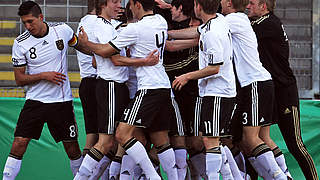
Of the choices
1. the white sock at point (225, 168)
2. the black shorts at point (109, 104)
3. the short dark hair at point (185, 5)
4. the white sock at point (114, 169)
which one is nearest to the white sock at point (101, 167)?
the white sock at point (114, 169)

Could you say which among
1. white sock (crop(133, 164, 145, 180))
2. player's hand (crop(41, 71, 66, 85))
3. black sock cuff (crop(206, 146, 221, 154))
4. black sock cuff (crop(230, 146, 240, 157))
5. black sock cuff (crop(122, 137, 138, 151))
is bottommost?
white sock (crop(133, 164, 145, 180))

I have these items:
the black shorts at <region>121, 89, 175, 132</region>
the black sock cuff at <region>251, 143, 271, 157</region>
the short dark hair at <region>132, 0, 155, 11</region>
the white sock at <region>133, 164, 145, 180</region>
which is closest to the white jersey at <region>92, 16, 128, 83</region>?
the black shorts at <region>121, 89, 175, 132</region>

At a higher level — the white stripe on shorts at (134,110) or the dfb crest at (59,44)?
the dfb crest at (59,44)

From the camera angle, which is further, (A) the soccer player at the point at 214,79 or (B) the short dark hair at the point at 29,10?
(B) the short dark hair at the point at 29,10

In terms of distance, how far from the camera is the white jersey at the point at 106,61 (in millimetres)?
6699

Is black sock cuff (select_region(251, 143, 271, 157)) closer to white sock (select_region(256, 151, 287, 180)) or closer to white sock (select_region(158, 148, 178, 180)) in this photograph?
white sock (select_region(256, 151, 287, 180))

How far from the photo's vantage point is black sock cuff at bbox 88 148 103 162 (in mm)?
6617

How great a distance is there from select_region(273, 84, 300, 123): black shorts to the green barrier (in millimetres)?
1197

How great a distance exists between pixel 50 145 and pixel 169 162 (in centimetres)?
200

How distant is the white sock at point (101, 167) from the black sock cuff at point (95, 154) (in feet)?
1.28

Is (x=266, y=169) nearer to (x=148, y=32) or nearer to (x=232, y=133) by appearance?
(x=232, y=133)

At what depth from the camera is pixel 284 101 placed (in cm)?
721

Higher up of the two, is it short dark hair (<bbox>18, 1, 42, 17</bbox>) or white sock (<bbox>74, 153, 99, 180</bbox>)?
short dark hair (<bbox>18, 1, 42, 17</bbox>)

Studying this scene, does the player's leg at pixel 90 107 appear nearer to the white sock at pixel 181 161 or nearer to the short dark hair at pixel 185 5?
the white sock at pixel 181 161
